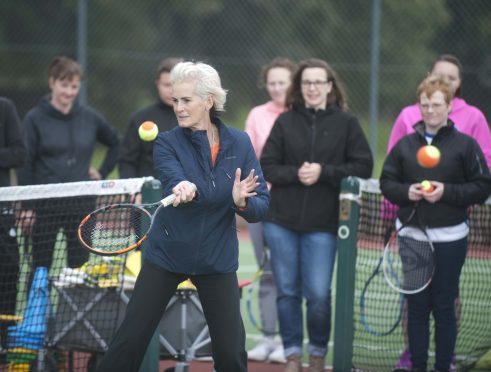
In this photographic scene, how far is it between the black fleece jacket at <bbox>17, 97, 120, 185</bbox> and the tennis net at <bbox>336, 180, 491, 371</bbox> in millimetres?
2297

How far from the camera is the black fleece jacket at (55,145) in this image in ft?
23.9

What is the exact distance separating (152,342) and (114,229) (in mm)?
1033

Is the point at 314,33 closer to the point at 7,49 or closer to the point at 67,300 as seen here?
the point at 7,49

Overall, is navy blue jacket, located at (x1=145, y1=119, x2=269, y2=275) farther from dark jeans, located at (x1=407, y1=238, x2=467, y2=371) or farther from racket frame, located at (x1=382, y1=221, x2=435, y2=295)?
dark jeans, located at (x1=407, y1=238, x2=467, y2=371)

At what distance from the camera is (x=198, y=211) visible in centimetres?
464

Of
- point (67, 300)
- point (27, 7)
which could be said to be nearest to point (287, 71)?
point (67, 300)

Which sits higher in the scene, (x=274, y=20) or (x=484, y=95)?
(x=274, y=20)

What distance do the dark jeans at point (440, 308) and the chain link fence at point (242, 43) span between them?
21.1 feet

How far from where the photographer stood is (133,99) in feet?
53.3

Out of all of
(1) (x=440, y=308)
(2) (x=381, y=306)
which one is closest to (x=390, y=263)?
(1) (x=440, y=308)

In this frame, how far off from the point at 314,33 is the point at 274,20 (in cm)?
70

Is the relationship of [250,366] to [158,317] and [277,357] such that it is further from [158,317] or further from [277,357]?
[158,317]

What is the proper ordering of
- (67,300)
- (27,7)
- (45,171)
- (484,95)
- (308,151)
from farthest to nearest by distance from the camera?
(27,7), (484,95), (45,171), (308,151), (67,300)

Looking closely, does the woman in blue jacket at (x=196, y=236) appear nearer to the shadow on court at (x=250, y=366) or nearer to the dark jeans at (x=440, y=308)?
the dark jeans at (x=440, y=308)
